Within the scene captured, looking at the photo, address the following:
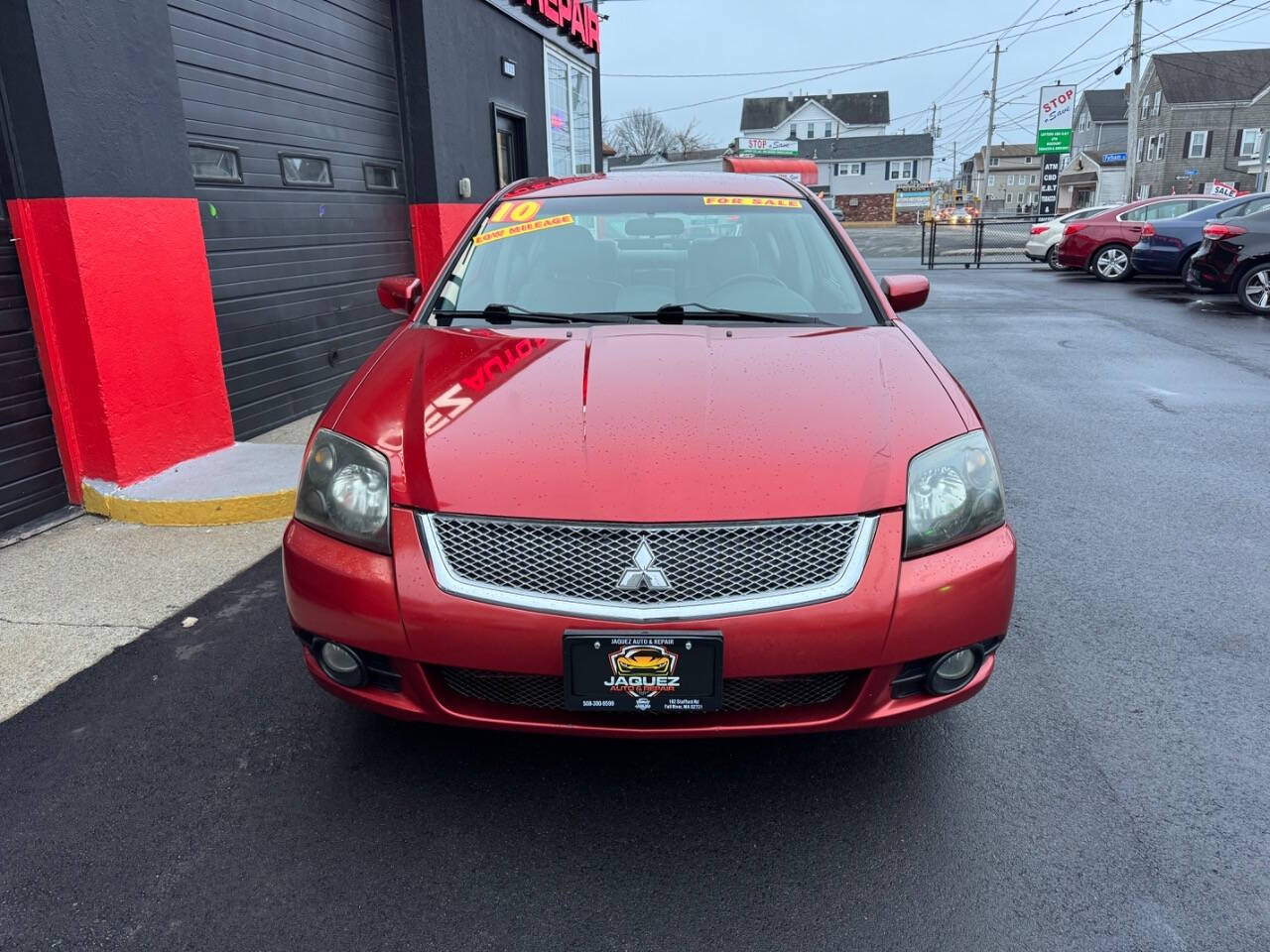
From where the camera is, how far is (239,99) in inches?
237

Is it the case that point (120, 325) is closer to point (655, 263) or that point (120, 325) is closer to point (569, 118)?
point (655, 263)

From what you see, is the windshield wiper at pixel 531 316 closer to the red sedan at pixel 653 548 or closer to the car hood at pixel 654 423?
the car hood at pixel 654 423

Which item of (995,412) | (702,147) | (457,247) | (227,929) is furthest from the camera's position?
(702,147)

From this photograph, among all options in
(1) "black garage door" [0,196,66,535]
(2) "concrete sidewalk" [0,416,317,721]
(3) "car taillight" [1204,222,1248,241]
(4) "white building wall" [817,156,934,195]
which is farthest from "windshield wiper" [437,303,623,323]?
(4) "white building wall" [817,156,934,195]

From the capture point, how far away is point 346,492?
7.33 feet

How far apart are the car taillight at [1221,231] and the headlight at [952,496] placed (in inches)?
473

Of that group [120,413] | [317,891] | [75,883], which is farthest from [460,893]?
[120,413]

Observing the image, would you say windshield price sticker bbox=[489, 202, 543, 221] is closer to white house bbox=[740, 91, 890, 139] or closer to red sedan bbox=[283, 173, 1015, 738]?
red sedan bbox=[283, 173, 1015, 738]

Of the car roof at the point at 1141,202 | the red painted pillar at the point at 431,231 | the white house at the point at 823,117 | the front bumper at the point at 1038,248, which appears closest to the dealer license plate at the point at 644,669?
the red painted pillar at the point at 431,231

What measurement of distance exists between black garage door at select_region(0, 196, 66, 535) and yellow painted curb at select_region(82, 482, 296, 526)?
10.1 inches

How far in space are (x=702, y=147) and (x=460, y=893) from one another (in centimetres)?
8422

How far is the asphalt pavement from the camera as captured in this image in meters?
1.96

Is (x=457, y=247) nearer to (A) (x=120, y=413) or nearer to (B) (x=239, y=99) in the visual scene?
(A) (x=120, y=413)

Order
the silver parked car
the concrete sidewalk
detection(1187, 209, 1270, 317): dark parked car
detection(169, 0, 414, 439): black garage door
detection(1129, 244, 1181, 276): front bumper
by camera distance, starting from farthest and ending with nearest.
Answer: the silver parked car < detection(1129, 244, 1181, 276): front bumper < detection(1187, 209, 1270, 317): dark parked car < detection(169, 0, 414, 439): black garage door < the concrete sidewalk
